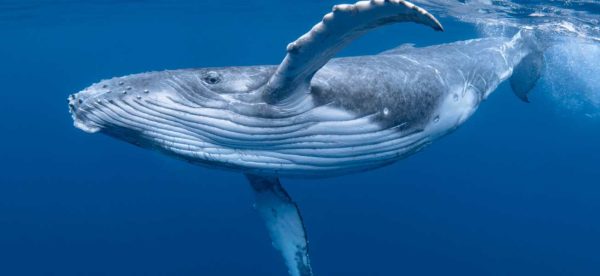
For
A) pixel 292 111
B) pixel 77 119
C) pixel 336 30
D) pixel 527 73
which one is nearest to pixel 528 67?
pixel 527 73

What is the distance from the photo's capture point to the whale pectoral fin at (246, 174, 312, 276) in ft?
19.1

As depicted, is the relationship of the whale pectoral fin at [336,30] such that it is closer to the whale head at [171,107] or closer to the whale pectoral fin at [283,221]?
the whale head at [171,107]

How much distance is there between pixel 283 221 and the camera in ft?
19.4

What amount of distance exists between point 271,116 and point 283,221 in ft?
6.93

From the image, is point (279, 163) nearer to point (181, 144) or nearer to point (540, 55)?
point (181, 144)

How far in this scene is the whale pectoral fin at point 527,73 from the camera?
36.5 feet

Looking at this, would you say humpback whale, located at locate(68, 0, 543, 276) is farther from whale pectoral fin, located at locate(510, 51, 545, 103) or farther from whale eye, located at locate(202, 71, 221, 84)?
whale pectoral fin, located at locate(510, 51, 545, 103)

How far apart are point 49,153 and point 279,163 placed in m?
44.6

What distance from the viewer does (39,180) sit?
32312 millimetres

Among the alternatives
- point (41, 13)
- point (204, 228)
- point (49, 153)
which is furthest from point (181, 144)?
point (49, 153)

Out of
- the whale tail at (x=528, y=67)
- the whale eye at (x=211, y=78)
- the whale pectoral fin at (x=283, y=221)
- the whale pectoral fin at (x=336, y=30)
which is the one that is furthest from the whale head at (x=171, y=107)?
the whale tail at (x=528, y=67)

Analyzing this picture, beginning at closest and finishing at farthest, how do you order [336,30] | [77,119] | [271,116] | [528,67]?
[336,30] < [77,119] < [271,116] < [528,67]

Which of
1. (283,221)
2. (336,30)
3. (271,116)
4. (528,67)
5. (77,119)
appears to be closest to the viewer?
(336,30)

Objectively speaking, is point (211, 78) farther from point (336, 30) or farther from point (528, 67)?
point (528, 67)
